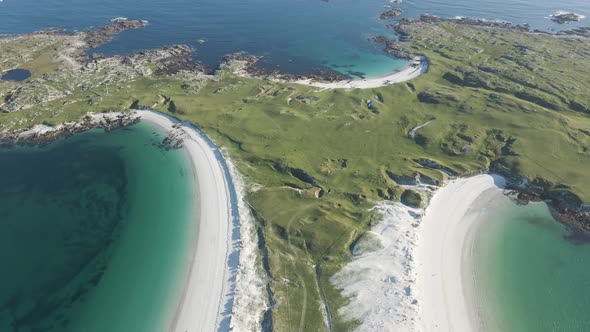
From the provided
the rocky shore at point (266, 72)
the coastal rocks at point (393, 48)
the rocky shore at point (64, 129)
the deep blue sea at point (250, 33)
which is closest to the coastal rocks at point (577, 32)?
the deep blue sea at point (250, 33)

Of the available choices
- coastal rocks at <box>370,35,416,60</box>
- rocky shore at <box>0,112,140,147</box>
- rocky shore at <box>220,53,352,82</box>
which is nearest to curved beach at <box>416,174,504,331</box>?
rocky shore at <box>220,53,352,82</box>

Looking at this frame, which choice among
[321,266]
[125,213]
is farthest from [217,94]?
[321,266]

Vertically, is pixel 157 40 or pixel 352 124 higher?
pixel 157 40

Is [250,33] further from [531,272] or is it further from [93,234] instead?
[531,272]

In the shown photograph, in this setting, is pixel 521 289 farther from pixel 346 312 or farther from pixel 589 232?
pixel 346 312

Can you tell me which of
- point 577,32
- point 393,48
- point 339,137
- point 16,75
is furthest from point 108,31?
point 577,32

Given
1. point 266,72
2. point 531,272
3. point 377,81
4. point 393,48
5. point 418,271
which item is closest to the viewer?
point 418,271

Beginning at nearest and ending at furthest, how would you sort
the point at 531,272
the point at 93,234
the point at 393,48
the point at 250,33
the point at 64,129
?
the point at 531,272
the point at 93,234
the point at 64,129
the point at 393,48
the point at 250,33

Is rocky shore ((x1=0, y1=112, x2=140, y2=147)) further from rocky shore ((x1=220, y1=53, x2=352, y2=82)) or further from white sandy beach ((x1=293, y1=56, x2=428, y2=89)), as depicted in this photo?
white sandy beach ((x1=293, y1=56, x2=428, y2=89))
